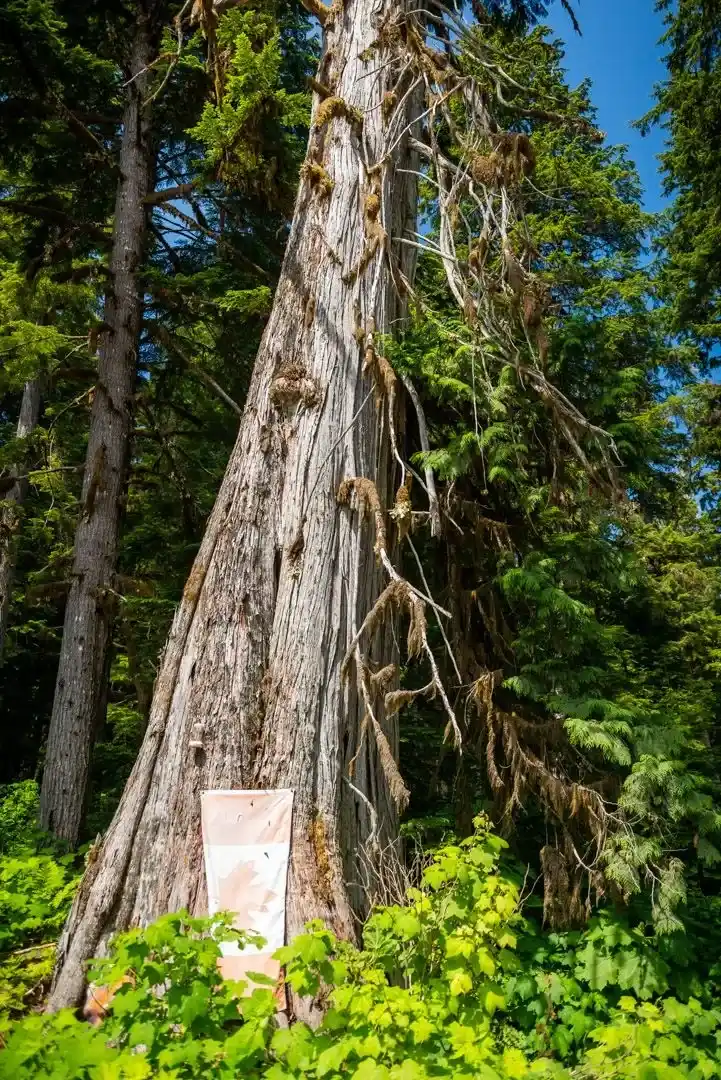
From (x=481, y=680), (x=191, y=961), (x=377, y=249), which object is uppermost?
(x=377, y=249)

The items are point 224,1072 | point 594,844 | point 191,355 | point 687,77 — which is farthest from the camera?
point 687,77

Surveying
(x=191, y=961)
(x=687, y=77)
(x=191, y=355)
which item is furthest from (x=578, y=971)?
(x=687, y=77)

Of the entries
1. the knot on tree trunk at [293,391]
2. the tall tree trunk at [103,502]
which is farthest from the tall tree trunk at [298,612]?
the tall tree trunk at [103,502]

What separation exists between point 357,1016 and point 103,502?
18.9 ft

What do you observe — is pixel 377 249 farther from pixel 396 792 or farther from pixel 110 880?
pixel 110 880

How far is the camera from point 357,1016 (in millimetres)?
2447

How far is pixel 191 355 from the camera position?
343 inches

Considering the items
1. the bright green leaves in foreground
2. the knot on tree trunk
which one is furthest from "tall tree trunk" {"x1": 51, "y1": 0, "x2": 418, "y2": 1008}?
the bright green leaves in foreground

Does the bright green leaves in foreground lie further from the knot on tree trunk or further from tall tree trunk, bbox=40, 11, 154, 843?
tall tree trunk, bbox=40, 11, 154, 843

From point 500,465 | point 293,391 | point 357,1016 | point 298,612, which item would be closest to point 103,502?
point 293,391

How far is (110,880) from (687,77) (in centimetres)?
1085

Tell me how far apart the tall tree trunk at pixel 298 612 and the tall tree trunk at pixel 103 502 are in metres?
3.05

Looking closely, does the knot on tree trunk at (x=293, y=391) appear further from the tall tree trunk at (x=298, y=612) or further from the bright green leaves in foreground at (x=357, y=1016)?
the bright green leaves in foreground at (x=357, y=1016)

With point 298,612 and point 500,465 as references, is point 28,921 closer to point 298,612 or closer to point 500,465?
point 298,612
